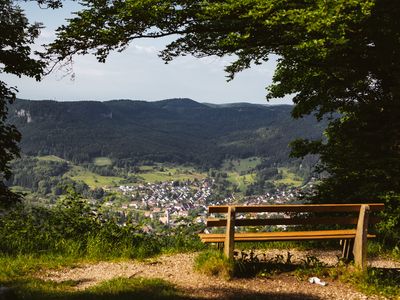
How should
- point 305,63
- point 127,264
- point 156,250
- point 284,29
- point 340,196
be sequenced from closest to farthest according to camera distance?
point 127,264
point 156,250
point 284,29
point 305,63
point 340,196

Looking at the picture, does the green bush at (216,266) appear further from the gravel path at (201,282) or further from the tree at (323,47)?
the tree at (323,47)

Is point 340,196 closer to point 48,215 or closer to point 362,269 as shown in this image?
point 362,269

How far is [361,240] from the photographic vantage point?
8047 mm

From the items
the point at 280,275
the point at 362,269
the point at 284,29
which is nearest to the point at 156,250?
the point at 280,275

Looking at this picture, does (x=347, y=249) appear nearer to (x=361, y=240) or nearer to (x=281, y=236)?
(x=361, y=240)

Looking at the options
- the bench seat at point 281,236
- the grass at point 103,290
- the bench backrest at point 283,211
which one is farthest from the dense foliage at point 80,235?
the bench backrest at point 283,211

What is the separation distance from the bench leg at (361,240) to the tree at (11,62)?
8222 mm

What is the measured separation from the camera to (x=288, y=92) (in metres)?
16.1

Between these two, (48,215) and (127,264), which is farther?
(48,215)

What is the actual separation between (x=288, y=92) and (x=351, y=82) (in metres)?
3.08

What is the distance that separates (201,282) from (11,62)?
728cm

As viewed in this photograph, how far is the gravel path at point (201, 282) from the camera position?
704 centimetres

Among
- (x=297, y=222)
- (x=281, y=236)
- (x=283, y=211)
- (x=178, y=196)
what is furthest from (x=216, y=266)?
(x=178, y=196)

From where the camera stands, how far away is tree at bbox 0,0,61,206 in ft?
35.6
